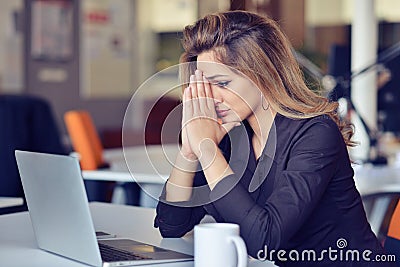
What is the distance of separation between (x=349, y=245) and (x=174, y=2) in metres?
6.22

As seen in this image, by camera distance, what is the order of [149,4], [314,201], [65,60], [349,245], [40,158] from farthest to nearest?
[149,4] < [65,60] < [349,245] < [314,201] < [40,158]

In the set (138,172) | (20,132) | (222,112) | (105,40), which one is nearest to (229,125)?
(222,112)

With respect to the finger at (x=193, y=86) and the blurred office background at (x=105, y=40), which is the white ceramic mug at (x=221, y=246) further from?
the blurred office background at (x=105, y=40)

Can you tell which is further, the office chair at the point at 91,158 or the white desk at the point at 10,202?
the office chair at the point at 91,158

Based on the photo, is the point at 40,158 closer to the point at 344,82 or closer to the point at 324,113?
the point at 324,113

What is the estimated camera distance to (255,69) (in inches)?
60.1

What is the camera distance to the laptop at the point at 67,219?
126cm

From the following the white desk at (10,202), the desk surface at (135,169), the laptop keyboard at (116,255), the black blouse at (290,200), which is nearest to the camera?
the laptop keyboard at (116,255)

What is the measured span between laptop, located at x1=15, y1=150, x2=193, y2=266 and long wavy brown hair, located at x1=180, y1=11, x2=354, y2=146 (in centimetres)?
38

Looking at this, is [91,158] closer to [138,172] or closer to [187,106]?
[138,172]

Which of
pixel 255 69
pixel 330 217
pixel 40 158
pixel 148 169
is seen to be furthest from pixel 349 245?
pixel 148 169

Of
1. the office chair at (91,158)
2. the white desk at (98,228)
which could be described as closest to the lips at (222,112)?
the white desk at (98,228)

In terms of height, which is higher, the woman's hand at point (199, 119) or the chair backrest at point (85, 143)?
the woman's hand at point (199, 119)

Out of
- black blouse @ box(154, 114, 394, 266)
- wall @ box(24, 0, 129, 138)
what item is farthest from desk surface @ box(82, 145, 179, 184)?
wall @ box(24, 0, 129, 138)
